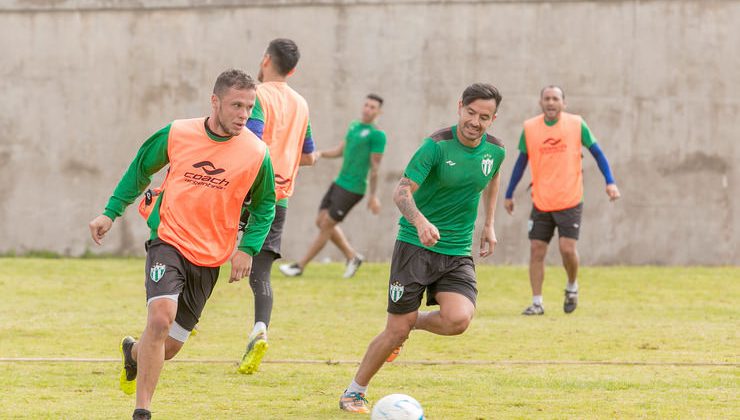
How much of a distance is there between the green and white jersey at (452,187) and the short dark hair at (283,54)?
1.89 metres

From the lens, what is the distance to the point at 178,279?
19.8ft

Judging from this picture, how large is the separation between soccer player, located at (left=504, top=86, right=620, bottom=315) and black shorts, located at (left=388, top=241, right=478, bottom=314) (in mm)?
4789

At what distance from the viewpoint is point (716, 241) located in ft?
54.7

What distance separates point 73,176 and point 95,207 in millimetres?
549

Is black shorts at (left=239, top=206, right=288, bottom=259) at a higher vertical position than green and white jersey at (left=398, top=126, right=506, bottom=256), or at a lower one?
lower

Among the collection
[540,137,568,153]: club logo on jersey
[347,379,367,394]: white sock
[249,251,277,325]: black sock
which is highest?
[540,137,568,153]: club logo on jersey

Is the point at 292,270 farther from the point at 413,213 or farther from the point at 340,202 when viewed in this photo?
the point at 413,213

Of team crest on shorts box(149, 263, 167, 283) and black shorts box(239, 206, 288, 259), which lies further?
black shorts box(239, 206, 288, 259)

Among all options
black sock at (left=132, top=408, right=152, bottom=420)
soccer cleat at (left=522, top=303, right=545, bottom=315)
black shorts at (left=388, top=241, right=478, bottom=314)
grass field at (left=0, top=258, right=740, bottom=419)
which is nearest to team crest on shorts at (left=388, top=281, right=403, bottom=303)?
black shorts at (left=388, top=241, right=478, bottom=314)

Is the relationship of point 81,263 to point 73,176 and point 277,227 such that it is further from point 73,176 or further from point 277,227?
point 277,227

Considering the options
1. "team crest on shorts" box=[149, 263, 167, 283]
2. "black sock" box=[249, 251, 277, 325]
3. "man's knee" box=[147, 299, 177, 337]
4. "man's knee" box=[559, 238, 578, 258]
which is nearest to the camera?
"man's knee" box=[147, 299, 177, 337]

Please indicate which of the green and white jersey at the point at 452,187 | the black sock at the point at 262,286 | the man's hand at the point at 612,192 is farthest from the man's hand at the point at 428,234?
A: the man's hand at the point at 612,192

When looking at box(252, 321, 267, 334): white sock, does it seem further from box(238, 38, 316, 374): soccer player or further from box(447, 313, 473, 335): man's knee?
box(447, 313, 473, 335): man's knee

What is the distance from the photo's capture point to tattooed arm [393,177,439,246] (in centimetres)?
621
